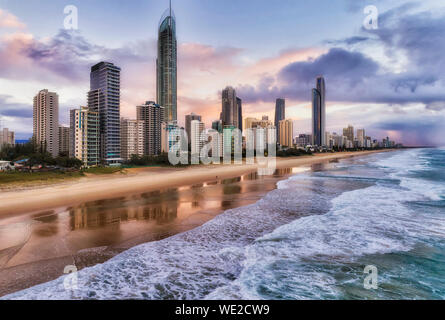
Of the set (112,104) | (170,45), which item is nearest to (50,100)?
(112,104)

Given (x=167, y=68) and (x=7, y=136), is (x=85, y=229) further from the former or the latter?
(x=167, y=68)
